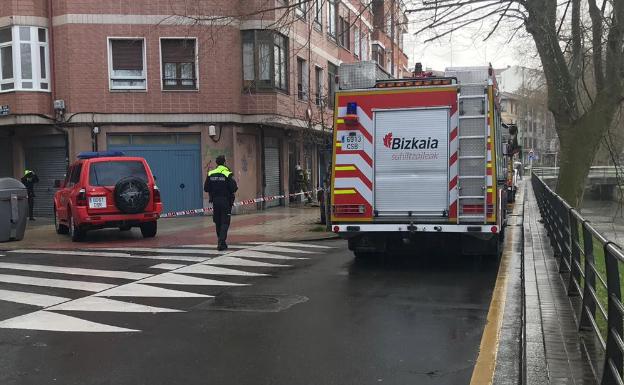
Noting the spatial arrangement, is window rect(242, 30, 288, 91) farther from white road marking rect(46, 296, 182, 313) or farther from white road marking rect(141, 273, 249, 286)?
white road marking rect(46, 296, 182, 313)

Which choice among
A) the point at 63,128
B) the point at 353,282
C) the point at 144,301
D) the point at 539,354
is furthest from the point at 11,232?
the point at 539,354

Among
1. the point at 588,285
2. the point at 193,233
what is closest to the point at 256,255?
the point at 193,233

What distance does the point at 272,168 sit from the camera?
2439 centimetres

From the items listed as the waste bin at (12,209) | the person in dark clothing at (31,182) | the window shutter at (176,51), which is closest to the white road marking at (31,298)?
the waste bin at (12,209)

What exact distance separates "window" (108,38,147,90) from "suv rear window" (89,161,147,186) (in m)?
7.32

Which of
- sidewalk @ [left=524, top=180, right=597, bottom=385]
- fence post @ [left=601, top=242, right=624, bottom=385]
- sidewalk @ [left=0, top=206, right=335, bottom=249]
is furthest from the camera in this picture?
sidewalk @ [left=0, top=206, right=335, bottom=249]

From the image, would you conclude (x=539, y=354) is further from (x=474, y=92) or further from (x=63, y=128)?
(x=63, y=128)

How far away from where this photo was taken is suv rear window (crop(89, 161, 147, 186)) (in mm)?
13820

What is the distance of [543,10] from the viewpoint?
12.4 meters

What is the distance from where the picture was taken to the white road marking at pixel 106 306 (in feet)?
23.2

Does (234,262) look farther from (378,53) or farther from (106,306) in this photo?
(378,53)

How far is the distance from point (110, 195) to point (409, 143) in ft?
23.9

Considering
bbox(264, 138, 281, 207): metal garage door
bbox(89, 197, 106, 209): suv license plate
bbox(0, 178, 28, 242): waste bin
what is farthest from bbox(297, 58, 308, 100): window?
bbox(0, 178, 28, 242): waste bin

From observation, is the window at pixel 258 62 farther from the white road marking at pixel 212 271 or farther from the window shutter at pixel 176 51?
the white road marking at pixel 212 271
